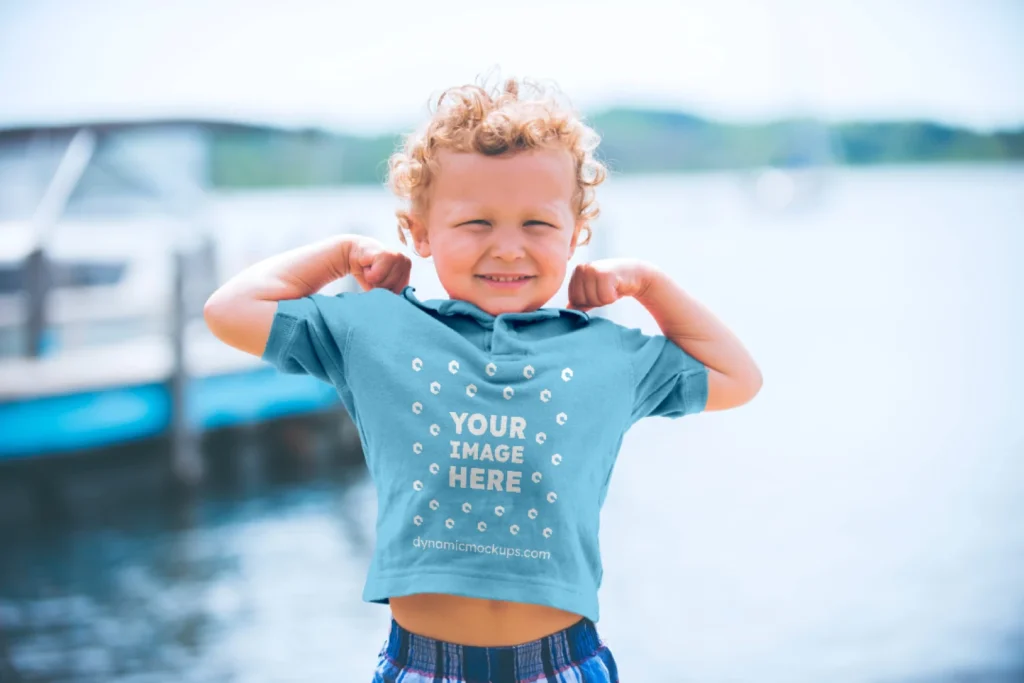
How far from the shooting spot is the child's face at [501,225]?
1492 mm

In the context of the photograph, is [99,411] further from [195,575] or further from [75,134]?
[75,134]

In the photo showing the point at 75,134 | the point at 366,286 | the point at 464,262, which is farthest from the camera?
the point at 75,134

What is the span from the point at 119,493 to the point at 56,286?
1841mm

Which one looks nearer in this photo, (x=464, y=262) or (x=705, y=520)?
(x=464, y=262)

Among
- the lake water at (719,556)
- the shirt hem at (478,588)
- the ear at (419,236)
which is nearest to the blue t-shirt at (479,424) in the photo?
the shirt hem at (478,588)

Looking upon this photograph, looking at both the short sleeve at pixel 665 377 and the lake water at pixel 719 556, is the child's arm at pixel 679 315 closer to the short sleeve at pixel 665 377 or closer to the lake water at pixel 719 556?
the short sleeve at pixel 665 377

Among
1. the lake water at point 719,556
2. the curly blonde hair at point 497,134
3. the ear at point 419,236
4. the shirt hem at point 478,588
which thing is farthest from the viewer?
the lake water at point 719,556

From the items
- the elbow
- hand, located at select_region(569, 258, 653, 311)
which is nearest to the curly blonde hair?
hand, located at select_region(569, 258, 653, 311)

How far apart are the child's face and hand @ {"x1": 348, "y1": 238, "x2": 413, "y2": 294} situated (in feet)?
0.24

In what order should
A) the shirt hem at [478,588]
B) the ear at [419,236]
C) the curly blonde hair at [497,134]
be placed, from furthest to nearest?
the ear at [419,236] < the curly blonde hair at [497,134] < the shirt hem at [478,588]

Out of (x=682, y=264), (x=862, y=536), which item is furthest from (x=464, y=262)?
(x=682, y=264)

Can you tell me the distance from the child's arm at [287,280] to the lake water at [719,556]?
0.64 m

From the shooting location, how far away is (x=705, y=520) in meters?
7.30

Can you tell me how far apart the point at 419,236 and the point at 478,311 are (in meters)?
0.19
